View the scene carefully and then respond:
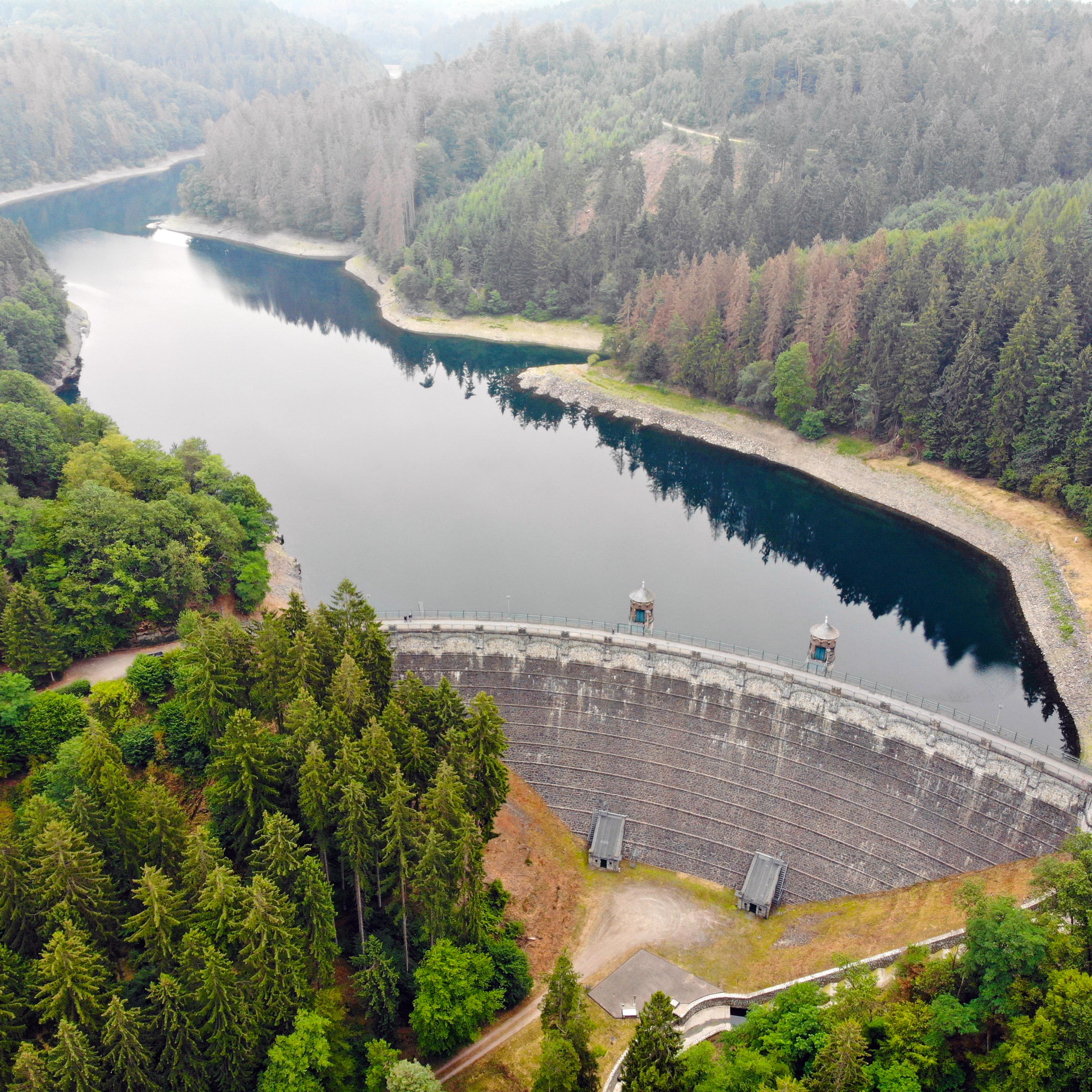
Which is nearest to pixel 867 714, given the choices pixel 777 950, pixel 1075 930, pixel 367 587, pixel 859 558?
pixel 777 950

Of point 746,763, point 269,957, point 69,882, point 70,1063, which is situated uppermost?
point 69,882

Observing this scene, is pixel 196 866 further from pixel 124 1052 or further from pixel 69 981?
pixel 124 1052

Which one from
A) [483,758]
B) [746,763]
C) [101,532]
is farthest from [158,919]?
[746,763]

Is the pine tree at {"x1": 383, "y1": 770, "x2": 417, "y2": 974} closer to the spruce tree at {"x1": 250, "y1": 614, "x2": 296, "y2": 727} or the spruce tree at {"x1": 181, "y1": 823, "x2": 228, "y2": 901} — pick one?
the spruce tree at {"x1": 181, "y1": 823, "x2": 228, "y2": 901}

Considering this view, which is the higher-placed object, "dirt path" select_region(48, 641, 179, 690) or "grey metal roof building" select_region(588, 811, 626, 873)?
"dirt path" select_region(48, 641, 179, 690)

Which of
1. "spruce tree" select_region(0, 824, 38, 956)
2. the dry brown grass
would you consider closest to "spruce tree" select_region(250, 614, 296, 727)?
"spruce tree" select_region(0, 824, 38, 956)

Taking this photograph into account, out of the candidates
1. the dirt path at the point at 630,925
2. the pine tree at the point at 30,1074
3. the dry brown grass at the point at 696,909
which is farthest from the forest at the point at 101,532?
the dirt path at the point at 630,925

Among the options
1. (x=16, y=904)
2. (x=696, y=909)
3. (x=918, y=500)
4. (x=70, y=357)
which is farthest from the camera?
(x=70, y=357)
